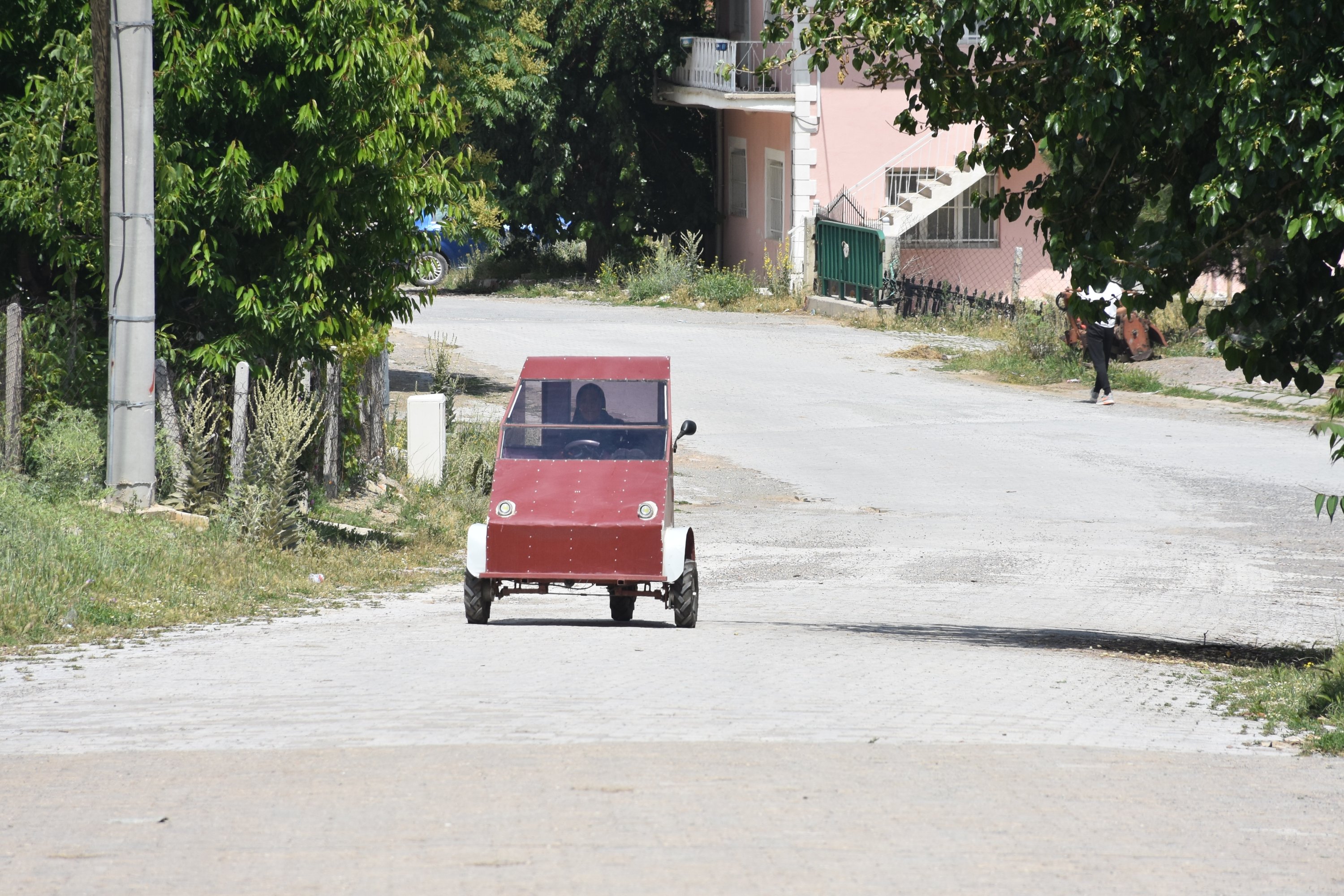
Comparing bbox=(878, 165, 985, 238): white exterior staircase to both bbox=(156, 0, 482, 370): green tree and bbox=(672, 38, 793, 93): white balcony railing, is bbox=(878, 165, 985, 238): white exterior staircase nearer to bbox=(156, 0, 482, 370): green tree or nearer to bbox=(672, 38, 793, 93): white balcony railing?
bbox=(672, 38, 793, 93): white balcony railing

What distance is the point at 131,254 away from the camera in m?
11.0

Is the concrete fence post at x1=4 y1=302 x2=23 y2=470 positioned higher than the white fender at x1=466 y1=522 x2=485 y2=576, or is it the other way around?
the concrete fence post at x1=4 y1=302 x2=23 y2=470

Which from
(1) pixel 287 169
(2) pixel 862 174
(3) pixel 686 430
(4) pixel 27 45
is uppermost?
Answer: (2) pixel 862 174

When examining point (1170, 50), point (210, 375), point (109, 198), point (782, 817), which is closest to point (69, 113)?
point (109, 198)

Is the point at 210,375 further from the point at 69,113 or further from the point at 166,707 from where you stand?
the point at 166,707

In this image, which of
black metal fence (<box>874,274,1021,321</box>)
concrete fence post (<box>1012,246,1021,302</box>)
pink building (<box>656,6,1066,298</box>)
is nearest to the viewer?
concrete fence post (<box>1012,246,1021,302</box>)

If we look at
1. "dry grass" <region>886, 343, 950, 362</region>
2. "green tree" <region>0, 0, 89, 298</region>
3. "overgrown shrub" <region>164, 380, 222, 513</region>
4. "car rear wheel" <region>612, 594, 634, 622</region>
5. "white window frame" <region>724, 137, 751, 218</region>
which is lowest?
"car rear wheel" <region>612, 594, 634, 622</region>

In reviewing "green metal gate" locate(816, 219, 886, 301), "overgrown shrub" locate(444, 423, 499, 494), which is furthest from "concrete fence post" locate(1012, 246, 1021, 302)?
"overgrown shrub" locate(444, 423, 499, 494)

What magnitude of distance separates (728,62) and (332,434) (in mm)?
21558

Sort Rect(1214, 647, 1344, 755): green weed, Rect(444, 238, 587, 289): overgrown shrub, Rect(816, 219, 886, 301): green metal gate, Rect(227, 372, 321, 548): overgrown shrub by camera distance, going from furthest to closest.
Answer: Rect(444, 238, 587, 289): overgrown shrub
Rect(816, 219, 886, 301): green metal gate
Rect(227, 372, 321, 548): overgrown shrub
Rect(1214, 647, 1344, 755): green weed

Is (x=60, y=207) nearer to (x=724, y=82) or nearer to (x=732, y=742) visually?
(x=732, y=742)

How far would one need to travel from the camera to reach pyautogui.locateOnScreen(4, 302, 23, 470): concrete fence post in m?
11.5

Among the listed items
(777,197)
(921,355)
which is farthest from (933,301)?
(777,197)

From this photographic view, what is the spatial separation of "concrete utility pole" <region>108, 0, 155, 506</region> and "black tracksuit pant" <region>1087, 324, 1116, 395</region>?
14.1 m
